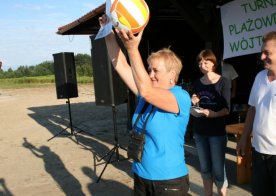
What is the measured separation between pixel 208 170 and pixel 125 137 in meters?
5.18

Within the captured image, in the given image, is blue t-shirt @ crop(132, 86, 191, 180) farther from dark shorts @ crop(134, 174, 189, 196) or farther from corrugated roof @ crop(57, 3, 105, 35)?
corrugated roof @ crop(57, 3, 105, 35)

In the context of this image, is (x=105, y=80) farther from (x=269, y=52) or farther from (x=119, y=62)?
(x=269, y=52)

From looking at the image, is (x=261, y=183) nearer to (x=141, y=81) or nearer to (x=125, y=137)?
(x=141, y=81)

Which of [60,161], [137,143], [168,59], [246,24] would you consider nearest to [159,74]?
[168,59]

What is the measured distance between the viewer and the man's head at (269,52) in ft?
8.31

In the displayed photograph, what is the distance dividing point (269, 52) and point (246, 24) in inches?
98.7

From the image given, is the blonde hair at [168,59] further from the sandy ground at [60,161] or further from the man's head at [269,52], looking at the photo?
the sandy ground at [60,161]

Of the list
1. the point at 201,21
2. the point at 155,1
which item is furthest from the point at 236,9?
the point at 155,1

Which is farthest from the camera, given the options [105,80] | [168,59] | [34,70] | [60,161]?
[34,70]

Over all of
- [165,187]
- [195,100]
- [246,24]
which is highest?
[246,24]

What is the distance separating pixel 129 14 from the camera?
1.97 metres

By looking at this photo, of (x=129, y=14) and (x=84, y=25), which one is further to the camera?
(x=84, y=25)

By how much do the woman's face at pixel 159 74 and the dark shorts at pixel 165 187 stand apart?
62cm

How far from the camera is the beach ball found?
188 cm
